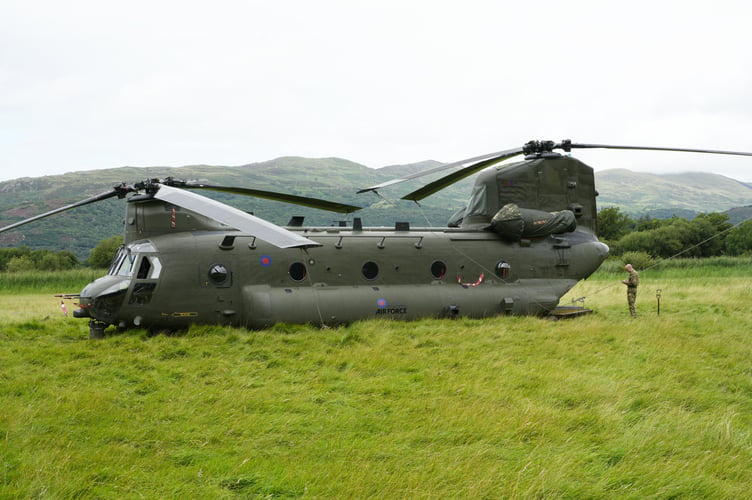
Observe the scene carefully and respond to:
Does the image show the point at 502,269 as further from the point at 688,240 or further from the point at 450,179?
the point at 688,240

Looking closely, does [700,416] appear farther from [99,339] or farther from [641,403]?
[99,339]

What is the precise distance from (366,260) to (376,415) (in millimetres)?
7696

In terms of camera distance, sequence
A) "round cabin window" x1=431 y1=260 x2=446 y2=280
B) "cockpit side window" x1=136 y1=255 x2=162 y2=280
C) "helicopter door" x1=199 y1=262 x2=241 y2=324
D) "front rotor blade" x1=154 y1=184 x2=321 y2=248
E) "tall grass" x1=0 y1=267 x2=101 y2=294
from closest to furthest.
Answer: "front rotor blade" x1=154 y1=184 x2=321 y2=248
"cockpit side window" x1=136 y1=255 x2=162 y2=280
"helicopter door" x1=199 y1=262 x2=241 y2=324
"round cabin window" x1=431 y1=260 x2=446 y2=280
"tall grass" x1=0 y1=267 x2=101 y2=294

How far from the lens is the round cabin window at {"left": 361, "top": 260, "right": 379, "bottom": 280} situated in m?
14.3

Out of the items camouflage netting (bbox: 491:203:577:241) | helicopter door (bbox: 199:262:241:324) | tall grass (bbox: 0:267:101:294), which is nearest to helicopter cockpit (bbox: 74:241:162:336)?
helicopter door (bbox: 199:262:241:324)

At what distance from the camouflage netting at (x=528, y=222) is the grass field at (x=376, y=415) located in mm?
3950

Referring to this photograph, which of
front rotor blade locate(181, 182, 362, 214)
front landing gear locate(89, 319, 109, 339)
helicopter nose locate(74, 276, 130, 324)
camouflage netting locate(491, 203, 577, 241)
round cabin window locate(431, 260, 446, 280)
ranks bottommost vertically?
front landing gear locate(89, 319, 109, 339)

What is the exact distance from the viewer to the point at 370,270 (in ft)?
47.1

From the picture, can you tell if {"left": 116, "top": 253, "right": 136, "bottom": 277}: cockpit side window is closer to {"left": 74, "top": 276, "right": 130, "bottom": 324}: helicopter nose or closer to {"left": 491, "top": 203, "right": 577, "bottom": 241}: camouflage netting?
{"left": 74, "top": 276, "right": 130, "bottom": 324}: helicopter nose

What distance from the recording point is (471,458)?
17.6ft

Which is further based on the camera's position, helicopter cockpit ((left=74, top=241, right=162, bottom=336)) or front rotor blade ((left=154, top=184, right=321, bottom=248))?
helicopter cockpit ((left=74, top=241, right=162, bottom=336))

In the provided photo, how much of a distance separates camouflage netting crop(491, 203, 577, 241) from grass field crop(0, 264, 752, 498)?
3950mm

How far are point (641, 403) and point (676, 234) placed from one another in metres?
58.7

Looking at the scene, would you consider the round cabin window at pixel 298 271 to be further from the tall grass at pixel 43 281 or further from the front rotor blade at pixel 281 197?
the tall grass at pixel 43 281
